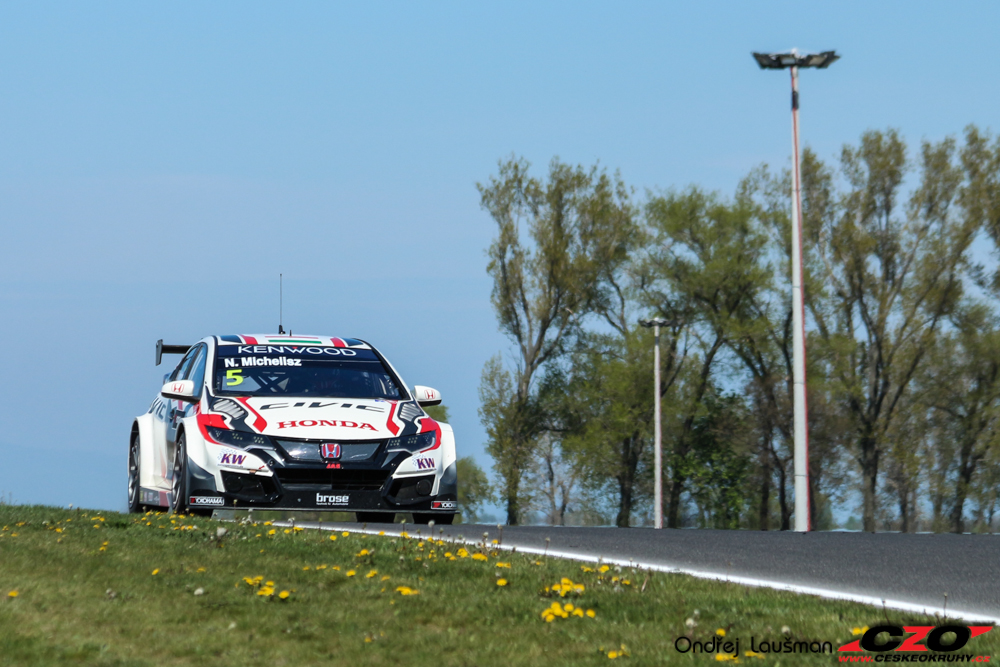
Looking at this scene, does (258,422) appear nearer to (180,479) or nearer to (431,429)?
(180,479)

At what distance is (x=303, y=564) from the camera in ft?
25.3

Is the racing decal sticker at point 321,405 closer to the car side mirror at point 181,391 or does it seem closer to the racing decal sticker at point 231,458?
the racing decal sticker at point 231,458

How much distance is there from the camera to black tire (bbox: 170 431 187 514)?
39.2 feet

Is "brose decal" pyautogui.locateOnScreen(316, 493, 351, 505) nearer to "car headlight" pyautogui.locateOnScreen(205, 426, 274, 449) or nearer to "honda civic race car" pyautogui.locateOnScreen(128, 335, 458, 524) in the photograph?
"honda civic race car" pyautogui.locateOnScreen(128, 335, 458, 524)

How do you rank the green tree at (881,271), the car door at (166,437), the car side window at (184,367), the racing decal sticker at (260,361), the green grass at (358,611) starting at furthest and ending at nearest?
the green tree at (881,271) → the car side window at (184,367) → the racing decal sticker at (260,361) → the car door at (166,437) → the green grass at (358,611)

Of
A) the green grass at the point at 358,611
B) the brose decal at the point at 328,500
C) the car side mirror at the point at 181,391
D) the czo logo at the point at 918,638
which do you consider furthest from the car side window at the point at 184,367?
the czo logo at the point at 918,638

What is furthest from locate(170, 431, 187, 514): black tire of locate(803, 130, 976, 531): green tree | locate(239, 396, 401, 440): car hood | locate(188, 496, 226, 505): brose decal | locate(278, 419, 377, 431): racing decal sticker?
locate(803, 130, 976, 531): green tree

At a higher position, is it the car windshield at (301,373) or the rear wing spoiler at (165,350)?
the rear wing spoiler at (165,350)

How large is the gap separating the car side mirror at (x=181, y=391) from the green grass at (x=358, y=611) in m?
3.79

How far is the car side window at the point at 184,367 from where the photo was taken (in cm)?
1424

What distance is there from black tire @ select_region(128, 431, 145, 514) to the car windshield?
2.10 meters

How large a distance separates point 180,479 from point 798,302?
9894mm

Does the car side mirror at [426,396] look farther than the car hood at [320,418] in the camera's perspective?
Yes

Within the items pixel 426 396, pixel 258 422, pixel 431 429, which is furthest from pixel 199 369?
pixel 431 429
